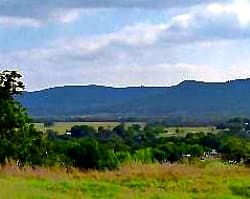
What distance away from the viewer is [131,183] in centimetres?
1641

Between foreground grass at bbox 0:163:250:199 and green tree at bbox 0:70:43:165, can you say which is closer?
foreground grass at bbox 0:163:250:199

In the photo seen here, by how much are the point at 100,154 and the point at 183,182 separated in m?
4.81

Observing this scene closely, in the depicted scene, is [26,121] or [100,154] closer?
[100,154]

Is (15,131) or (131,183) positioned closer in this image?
(131,183)

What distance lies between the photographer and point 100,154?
69.7ft

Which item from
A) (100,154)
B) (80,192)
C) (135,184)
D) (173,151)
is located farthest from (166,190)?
(173,151)

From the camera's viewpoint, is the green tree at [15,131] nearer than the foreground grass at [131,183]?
No

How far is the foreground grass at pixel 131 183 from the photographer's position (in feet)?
46.9

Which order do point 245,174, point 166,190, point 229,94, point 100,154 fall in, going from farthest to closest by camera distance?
point 229,94 < point 100,154 < point 245,174 < point 166,190

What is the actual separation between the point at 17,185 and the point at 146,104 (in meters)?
174

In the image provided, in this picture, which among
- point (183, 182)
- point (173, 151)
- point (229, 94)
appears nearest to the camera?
point (183, 182)

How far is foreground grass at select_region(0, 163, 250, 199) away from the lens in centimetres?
1430

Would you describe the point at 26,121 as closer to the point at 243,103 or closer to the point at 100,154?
the point at 100,154

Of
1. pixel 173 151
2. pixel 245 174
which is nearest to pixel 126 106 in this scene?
pixel 173 151
